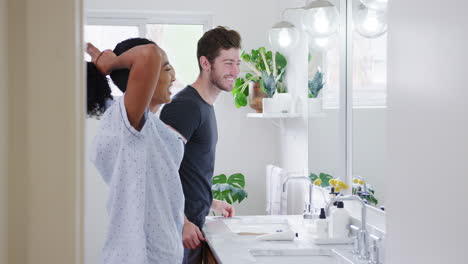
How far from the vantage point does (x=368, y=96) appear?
236cm

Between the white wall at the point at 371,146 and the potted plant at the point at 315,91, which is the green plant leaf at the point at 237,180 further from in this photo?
the white wall at the point at 371,146

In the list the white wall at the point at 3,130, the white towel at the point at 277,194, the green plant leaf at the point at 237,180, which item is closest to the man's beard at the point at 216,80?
the white towel at the point at 277,194

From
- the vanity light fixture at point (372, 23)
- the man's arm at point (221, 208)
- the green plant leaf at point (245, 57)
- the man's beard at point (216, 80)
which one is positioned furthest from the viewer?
the green plant leaf at point (245, 57)

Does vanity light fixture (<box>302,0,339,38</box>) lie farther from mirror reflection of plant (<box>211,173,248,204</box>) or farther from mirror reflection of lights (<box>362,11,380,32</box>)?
mirror reflection of plant (<box>211,173,248,204</box>)

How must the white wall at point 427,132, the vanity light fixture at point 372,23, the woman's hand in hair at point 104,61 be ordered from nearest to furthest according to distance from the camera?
1. the white wall at point 427,132
2. the woman's hand in hair at point 104,61
3. the vanity light fixture at point 372,23

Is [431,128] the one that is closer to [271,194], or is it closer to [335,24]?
[335,24]

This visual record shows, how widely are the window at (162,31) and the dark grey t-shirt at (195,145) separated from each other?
2.01 meters

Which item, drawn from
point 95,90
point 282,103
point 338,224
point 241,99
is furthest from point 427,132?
point 241,99

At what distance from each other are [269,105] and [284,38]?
0.81m

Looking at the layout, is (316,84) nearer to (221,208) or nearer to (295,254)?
(221,208)

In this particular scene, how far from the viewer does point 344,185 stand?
2.50m

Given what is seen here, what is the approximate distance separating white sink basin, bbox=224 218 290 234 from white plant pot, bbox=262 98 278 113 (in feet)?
3.01

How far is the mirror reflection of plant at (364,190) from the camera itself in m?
2.26

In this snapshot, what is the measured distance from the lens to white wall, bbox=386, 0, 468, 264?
2.98 ft
